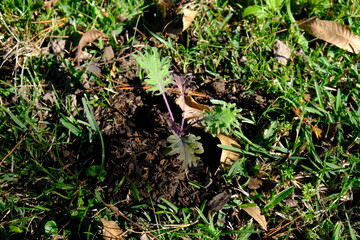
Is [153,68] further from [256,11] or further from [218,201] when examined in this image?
[256,11]

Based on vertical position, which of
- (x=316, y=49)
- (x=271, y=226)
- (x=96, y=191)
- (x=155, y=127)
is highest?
(x=316, y=49)

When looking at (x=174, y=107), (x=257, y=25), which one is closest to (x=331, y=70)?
(x=257, y=25)

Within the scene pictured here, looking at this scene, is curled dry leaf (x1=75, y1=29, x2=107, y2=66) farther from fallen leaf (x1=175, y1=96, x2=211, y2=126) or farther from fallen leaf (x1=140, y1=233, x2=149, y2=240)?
fallen leaf (x1=140, y1=233, x2=149, y2=240)

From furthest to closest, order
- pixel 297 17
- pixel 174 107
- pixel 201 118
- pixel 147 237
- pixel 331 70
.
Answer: pixel 297 17 → pixel 331 70 → pixel 174 107 → pixel 201 118 → pixel 147 237

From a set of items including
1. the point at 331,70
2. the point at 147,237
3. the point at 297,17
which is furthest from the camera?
the point at 297,17

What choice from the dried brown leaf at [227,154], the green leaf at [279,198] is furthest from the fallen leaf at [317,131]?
the dried brown leaf at [227,154]

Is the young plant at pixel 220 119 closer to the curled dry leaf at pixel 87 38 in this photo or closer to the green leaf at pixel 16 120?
the curled dry leaf at pixel 87 38

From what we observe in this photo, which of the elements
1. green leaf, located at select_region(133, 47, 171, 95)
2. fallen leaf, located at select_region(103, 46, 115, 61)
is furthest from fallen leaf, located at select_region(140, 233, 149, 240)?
fallen leaf, located at select_region(103, 46, 115, 61)

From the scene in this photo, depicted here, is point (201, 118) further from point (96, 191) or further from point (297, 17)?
point (297, 17)
